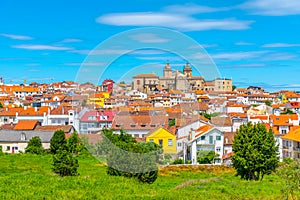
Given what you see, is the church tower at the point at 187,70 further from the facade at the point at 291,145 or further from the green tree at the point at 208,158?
the facade at the point at 291,145

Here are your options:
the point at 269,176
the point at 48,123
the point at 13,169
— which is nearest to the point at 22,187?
the point at 13,169

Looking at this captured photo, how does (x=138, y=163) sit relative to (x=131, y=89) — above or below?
below

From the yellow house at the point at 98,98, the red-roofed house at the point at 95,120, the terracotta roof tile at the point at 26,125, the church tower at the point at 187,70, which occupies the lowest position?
the terracotta roof tile at the point at 26,125

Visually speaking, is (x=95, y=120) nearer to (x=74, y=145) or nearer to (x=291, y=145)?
(x=74, y=145)

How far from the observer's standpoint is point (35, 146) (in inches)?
967

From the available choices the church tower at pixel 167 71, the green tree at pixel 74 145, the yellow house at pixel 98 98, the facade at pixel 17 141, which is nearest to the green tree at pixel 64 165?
the yellow house at pixel 98 98

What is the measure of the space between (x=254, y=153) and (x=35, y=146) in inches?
510

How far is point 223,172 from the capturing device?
20.1 metres

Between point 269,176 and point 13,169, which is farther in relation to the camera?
point 269,176

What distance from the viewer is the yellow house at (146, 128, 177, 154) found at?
34.7ft

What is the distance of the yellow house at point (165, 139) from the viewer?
10.6 m

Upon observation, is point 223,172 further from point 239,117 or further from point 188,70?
point 239,117

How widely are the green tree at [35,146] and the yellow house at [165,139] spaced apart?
14.2m

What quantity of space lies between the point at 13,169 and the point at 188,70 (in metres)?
10.9
